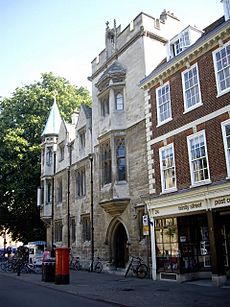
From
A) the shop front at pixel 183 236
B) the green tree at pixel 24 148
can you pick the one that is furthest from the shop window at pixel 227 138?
the green tree at pixel 24 148

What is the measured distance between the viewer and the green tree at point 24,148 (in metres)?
33.5

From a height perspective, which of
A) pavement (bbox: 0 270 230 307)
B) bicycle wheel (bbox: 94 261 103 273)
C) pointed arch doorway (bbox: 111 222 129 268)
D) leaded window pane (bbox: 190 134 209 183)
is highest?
leaded window pane (bbox: 190 134 209 183)

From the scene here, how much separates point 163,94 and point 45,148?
17718 mm

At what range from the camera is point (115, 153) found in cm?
2109

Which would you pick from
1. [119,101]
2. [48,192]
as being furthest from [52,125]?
[119,101]

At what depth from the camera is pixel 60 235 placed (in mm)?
29375

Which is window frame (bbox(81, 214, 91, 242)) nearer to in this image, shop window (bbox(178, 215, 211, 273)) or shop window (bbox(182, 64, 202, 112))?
shop window (bbox(178, 215, 211, 273))

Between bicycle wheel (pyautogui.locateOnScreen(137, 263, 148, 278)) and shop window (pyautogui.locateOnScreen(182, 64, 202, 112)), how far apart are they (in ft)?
26.9

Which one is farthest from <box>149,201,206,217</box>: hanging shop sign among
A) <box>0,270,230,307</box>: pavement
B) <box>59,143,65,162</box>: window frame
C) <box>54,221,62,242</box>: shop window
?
<box>59,143,65,162</box>: window frame

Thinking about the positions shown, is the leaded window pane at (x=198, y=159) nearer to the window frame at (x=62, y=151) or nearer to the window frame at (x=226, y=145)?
the window frame at (x=226, y=145)

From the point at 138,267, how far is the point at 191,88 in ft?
30.7

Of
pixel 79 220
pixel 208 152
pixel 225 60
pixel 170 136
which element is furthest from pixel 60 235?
pixel 225 60

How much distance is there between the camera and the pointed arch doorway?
21.4m

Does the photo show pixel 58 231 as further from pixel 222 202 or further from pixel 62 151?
pixel 222 202
